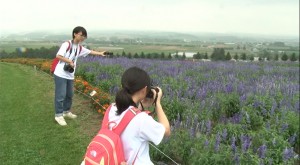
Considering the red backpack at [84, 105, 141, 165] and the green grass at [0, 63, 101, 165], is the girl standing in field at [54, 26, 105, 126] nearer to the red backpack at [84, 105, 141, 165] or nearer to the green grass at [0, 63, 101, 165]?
the green grass at [0, 63, 101, 165]

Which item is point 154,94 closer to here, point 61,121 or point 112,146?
point 112,146

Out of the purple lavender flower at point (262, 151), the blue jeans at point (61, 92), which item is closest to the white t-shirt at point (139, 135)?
the purple lavender flower at point (262, 151)

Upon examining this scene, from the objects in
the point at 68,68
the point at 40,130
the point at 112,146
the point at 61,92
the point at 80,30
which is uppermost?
the point at 80,30

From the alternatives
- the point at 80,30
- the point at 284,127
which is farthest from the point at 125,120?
the point at 80,30

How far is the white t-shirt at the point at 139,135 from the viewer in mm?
2887

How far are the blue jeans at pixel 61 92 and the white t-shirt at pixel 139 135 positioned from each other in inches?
188

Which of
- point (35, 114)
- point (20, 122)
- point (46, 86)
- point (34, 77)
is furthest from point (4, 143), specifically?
point (34, 77)

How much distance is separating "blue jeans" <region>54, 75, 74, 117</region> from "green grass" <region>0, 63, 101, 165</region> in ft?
1.26

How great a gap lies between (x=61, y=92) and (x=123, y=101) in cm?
494

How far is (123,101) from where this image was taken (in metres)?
2.96

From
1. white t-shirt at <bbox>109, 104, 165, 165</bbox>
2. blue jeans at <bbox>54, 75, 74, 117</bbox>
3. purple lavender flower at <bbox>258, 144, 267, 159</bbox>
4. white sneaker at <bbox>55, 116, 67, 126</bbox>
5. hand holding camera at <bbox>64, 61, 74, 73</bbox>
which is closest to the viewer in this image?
→ white t-shirt at <bbox>109, 104, 165, 165</bbox>

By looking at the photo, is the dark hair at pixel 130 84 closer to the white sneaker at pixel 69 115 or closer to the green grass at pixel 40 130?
the green grass at pixel 40 130

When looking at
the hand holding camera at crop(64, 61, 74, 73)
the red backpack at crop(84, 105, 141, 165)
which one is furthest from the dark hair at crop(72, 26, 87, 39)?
the red backpack at crop(84, 105, 141, 165)

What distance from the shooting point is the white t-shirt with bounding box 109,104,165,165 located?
289 centimetres
